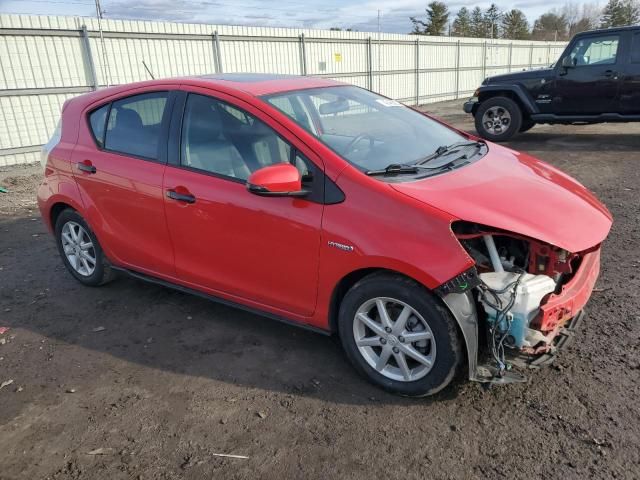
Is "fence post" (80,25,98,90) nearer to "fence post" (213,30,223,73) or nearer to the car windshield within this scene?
"fence post" (213,30,223,73)

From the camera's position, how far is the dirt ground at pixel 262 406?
244 cm

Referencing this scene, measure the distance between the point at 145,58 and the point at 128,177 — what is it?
9970 millimetres

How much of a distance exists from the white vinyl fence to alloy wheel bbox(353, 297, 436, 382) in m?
3.67

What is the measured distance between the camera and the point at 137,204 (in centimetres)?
370

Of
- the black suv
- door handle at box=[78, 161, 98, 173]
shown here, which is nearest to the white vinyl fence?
door handle at box=[78, 161, 98, 173]

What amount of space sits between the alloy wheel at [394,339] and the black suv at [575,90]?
9.19m

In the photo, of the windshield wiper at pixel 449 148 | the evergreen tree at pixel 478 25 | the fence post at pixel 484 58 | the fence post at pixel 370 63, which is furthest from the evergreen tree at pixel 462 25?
the windshield wiper at pixel 449 148

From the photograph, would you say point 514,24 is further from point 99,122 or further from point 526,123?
point 99,122

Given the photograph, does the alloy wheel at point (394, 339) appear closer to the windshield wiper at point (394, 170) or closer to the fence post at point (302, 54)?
the windshield wiper at point (394, 170)

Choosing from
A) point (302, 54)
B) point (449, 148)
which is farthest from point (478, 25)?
point (449, 148)

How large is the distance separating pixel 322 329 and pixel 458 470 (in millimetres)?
1116

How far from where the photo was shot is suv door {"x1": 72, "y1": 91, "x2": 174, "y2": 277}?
361 centimetres

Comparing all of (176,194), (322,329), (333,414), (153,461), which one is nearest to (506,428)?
(333,414)

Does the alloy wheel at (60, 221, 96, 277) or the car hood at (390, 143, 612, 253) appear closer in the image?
the car hood at (390, 143, 612, 253)
